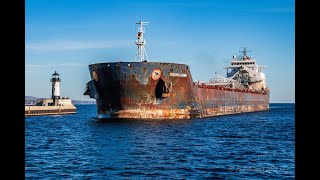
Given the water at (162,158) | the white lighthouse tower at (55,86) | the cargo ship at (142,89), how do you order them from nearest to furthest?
the water at (162,158), the cargo ship at (142,89), the white lighthouse tower at (55,86)

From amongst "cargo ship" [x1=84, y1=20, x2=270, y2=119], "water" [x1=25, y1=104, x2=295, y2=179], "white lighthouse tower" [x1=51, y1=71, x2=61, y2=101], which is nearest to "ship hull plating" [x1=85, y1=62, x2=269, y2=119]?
"cargo ship" [x1=84, y1=20, x2=270, y2=119]

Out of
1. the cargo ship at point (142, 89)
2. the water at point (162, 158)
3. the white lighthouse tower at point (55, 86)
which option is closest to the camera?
the water at point (162, 158)

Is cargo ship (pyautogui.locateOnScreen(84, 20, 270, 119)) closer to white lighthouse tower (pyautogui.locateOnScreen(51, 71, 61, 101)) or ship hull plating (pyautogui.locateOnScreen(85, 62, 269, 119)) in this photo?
ship hull plating (pyautogui.locateOnScreen(85, 62, 269, 119))

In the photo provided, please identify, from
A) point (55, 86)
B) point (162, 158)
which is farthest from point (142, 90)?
point (55, 86)

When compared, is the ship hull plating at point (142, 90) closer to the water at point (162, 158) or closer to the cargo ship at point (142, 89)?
the cargo ship at point (142, 89)

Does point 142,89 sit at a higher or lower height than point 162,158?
higher

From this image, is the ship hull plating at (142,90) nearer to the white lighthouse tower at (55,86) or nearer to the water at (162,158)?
the water at (162,158)

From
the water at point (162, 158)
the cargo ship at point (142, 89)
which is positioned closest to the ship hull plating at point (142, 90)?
the cargo ship at point (142, 89)

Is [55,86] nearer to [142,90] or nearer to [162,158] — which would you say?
[142,90]

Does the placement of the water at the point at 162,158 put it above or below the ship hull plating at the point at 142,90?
below

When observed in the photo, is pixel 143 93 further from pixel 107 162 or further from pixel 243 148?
pixel 107 162

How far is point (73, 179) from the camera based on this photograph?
12.9 metres

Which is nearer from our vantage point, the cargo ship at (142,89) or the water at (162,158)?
the water at (162,158)
